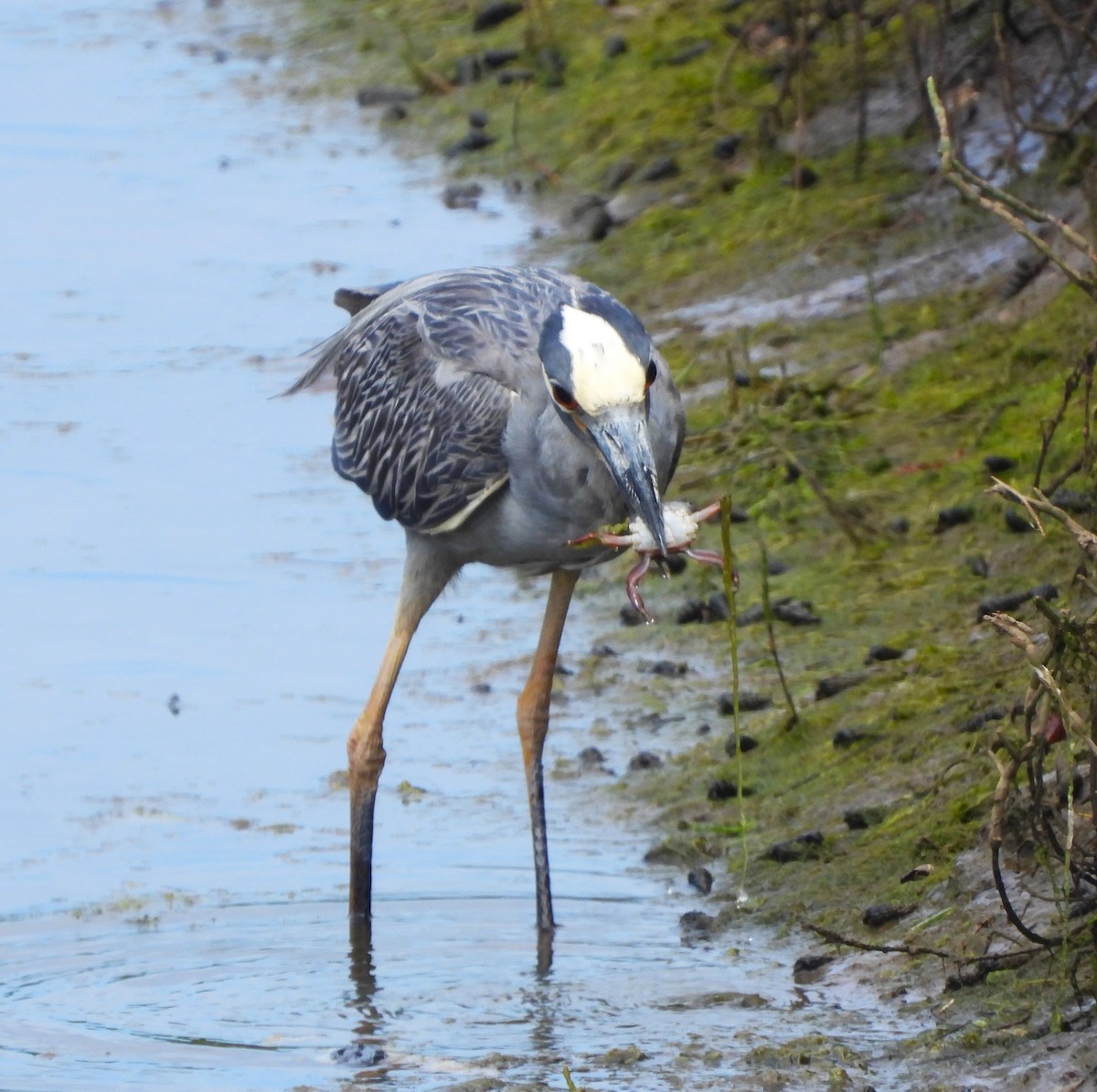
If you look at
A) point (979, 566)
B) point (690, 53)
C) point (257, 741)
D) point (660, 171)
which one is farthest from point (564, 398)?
point (690, 53)

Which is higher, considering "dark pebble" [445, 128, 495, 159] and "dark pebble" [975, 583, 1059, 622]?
"dark pebble" [975, 583, 1059, 622]

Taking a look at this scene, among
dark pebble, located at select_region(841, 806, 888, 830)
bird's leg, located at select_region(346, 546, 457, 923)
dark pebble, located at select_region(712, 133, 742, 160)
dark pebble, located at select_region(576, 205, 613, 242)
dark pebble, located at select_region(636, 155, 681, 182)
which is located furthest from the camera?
dark pebble, located at select_region(636, 155, 681, 182)

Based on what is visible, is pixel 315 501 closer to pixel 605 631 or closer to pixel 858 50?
pixel 605 631

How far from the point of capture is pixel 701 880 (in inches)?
264

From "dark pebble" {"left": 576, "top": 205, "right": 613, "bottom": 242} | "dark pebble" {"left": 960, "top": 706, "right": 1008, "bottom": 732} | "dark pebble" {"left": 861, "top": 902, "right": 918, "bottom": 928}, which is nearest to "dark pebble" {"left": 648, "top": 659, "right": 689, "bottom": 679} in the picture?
"dark pebble" {"left": 960, "top": 706, "right": 1008, "bottom": 732}

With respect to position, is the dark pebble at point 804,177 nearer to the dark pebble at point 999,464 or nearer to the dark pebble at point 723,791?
the dark pebble at point 999,464

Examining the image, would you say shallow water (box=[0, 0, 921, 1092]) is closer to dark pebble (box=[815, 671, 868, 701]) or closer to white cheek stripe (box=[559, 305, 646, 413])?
dark pebble (box=[815, 671, 868, 701])

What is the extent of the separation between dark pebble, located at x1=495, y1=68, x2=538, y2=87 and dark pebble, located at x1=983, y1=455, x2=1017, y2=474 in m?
6.78

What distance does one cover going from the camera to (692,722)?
797 cm

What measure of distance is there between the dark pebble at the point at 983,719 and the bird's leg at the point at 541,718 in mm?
1218

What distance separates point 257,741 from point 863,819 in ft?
7.61

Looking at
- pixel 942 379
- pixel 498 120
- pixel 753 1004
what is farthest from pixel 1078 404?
pixel 498 120

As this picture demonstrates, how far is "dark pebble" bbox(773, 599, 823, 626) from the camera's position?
8.52 m

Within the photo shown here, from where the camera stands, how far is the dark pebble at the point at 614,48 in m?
14.7
